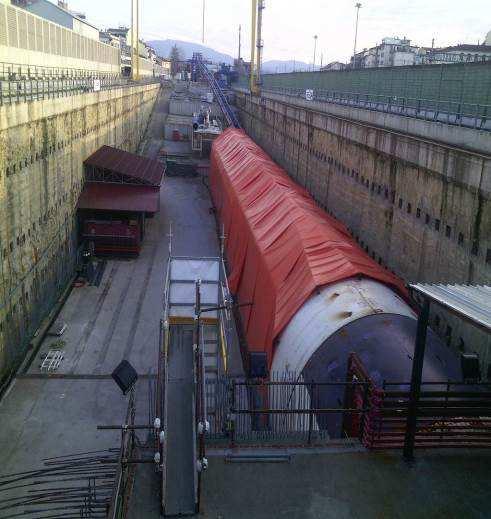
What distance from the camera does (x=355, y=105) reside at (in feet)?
75.1

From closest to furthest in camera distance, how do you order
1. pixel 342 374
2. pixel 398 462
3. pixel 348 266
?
pixel 398 462 < pixel 342 374 < pixel 348 266

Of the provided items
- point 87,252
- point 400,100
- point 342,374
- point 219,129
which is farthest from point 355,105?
point 219,129

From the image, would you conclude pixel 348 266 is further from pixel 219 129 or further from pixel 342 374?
pixel 219 129

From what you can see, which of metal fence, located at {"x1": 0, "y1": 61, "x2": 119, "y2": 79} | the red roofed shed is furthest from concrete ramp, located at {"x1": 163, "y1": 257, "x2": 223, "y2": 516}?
metal fence, located at {"x1": 0, "y1": 61, "x2": 119, "y2": 79}

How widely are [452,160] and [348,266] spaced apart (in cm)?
327

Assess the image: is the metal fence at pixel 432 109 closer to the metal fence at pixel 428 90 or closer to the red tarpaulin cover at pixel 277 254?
the metal fence at pixel 428 90

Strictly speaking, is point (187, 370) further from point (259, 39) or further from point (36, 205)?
point (259, 39)

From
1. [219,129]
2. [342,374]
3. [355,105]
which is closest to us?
[342,374]

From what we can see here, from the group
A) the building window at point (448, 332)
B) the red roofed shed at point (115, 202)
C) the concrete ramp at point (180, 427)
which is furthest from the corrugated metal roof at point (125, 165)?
the building window at point (448, 332)

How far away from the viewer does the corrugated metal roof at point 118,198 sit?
24.1 m

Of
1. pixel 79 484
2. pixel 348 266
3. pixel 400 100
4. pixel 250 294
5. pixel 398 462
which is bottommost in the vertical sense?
pixel 79 484

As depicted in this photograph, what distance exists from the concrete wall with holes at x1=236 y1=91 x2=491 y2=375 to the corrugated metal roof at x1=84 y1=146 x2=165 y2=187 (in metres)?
8.61

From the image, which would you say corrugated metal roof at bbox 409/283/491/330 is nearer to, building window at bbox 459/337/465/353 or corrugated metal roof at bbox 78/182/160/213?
building window at bbox 459/337/465/353

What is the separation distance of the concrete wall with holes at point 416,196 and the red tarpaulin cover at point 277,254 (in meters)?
1.13
